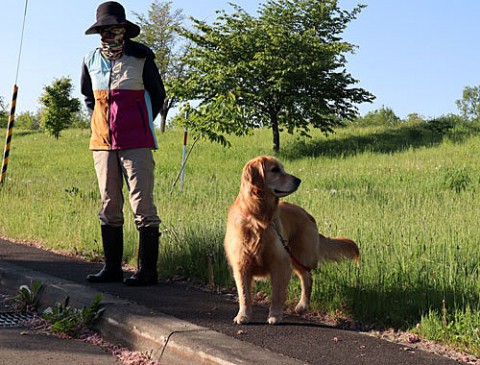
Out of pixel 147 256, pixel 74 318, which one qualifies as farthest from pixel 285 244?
pixel 147 256

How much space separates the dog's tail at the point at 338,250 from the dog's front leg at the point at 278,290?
648 mm

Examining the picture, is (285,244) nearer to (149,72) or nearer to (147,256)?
(147,256)

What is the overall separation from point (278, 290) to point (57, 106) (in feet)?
146

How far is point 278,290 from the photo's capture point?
4.63 m

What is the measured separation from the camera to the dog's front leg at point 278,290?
459cm

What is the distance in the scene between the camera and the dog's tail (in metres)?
5.24

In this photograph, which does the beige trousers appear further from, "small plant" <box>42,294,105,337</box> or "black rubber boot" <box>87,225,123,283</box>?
"small plant" <box>42,294,105,337</box>

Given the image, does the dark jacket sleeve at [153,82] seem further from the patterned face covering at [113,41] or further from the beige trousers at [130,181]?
the beige trousers at [130,181]

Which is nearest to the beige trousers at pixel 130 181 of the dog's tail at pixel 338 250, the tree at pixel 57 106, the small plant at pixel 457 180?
the dog's tail at pixel 338 250

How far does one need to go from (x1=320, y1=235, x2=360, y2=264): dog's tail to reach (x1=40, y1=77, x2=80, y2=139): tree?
4124cm

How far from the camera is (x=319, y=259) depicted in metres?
5.20

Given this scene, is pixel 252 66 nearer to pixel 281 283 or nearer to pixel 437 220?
pixel 437 220

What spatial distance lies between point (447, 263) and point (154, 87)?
2939mm

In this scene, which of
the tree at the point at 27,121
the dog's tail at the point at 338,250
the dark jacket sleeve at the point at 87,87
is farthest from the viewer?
the tree at the point at 27,121
